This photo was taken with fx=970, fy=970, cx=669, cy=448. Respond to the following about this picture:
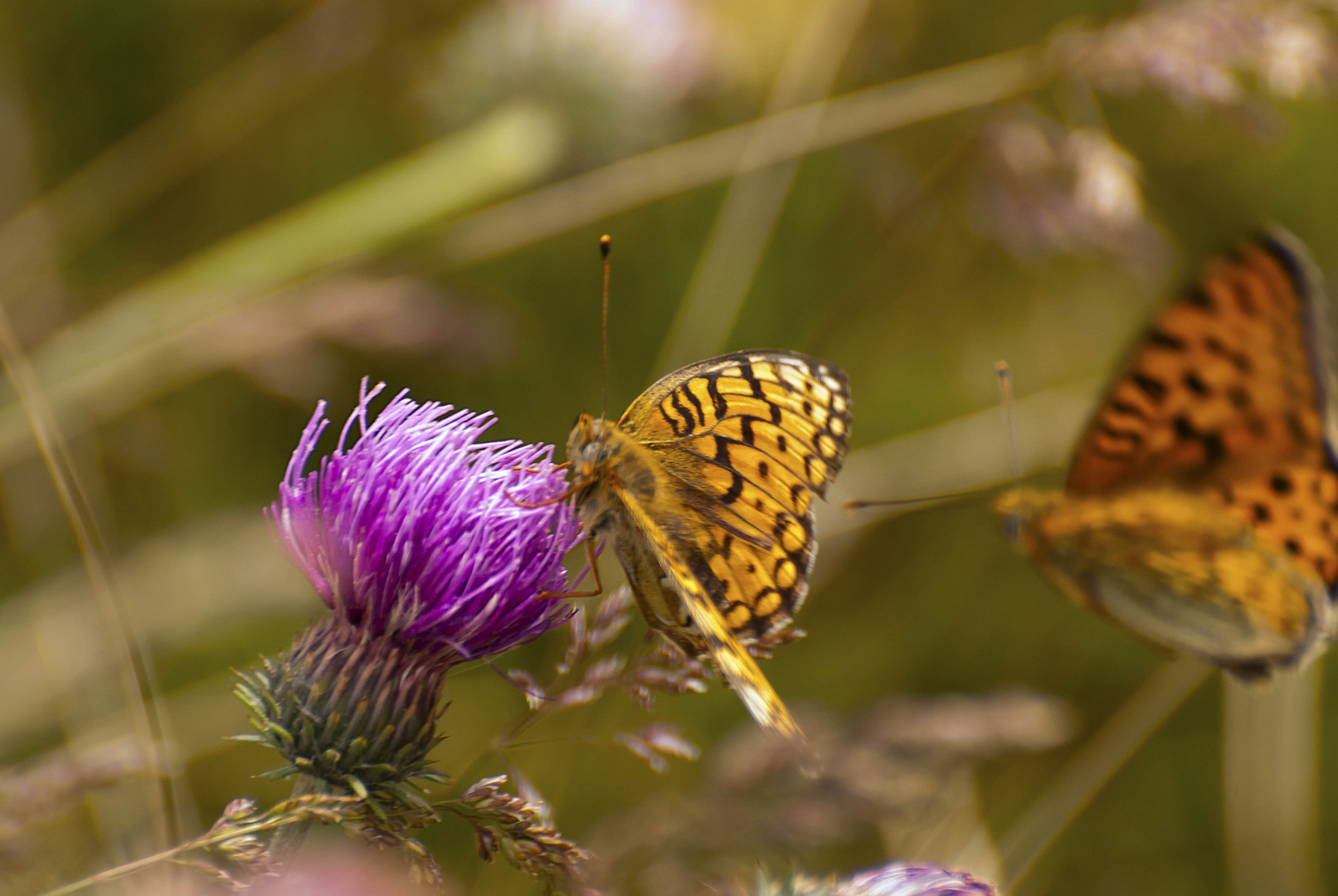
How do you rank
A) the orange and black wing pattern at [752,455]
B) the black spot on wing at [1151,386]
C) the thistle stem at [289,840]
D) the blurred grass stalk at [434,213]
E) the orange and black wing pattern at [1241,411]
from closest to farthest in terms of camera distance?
the thistle stem at [289,840] < the orange and black wing pattern at [752,455] < the orange and black wing pattern at [1241,411] < the black spot on wing at [1151,386] < the blurred grass stalk at [434,213]

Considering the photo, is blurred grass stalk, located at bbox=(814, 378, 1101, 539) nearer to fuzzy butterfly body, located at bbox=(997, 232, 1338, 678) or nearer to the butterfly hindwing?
fuzzy butterfly body, located at bbox=(997, 232, 1338, 678)

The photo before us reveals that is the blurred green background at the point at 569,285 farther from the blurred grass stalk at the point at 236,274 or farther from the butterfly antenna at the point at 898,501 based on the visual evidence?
the butterfly antenna at the point at 898,501

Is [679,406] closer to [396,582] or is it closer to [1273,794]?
[396,582]

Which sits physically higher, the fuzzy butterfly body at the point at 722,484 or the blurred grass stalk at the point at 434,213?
the blurred grass stalk at the point at 434,213

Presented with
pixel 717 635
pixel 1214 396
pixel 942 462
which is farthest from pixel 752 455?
pixel 942 462

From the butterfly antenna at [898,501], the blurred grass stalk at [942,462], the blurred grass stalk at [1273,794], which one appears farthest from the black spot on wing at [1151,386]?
the blurred grass stalk at [1273,794]

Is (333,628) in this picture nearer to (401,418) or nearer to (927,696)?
(401,418)

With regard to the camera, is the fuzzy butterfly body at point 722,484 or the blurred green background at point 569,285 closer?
the fuzzy butterfly body at point 722,484
